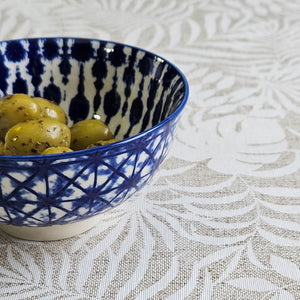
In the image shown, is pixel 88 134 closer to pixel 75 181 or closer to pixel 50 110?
pixel 50 110

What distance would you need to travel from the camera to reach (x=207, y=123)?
0.71m

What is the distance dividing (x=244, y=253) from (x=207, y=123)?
0.90 feet

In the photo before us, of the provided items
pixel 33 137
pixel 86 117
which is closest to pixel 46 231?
pixel 33 137

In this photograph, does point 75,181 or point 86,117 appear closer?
point 75,181

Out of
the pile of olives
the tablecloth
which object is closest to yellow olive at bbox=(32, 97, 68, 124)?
the pile of olives

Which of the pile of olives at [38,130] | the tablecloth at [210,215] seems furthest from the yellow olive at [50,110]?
the tablecloth at [210,215]

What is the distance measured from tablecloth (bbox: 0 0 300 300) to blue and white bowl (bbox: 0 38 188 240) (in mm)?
39

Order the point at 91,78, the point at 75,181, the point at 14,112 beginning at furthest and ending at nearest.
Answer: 1. the point at 91,78
2. the point at 14,112
3. the point at 75,181

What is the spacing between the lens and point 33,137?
18.3 inches

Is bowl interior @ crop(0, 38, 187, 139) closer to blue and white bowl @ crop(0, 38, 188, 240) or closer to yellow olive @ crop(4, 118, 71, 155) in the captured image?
blue and white bowl @ crop(0, 38, 188, 240)

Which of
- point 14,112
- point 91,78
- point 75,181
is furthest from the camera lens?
point 91,78

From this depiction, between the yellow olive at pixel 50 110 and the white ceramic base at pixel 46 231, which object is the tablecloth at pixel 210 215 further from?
the yellow olive at pixel 50 110

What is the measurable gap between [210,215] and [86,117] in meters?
0.22

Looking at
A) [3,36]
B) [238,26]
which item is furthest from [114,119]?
[238,26]
